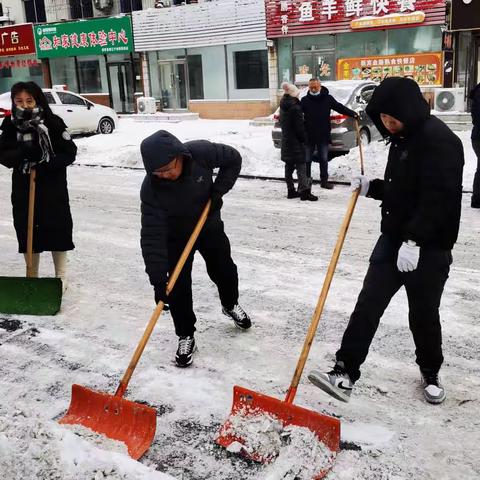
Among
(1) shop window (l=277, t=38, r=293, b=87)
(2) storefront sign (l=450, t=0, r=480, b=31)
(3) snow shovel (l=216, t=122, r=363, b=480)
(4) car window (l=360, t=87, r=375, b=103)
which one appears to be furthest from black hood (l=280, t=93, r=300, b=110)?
(1) shop window (l=277, t=38, r=293, b=87)

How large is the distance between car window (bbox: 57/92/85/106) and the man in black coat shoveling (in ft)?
51.4

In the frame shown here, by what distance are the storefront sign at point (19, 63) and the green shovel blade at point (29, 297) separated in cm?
2662

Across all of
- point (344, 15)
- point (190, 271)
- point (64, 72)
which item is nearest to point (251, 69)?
point (344, 15)

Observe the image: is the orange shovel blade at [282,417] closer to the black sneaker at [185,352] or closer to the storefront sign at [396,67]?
the black sneaker at [185,352]

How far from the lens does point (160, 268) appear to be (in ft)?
11.4

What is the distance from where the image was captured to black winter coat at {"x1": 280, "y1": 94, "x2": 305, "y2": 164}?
8.70 m

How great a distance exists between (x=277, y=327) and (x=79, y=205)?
18.2 ft

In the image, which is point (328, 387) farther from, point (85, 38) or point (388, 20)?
point (85, 38)

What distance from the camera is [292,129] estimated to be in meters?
8.77

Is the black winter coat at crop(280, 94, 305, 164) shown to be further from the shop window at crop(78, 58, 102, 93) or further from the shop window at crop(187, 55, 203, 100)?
the shop window at crop(78, 58, 102, 93)

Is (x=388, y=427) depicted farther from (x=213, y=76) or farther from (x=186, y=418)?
(x=213, y=76)

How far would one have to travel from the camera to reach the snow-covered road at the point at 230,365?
283 cm

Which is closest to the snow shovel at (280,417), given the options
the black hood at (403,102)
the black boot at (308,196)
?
the black hood at (403,102)

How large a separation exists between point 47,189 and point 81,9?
24.7m
